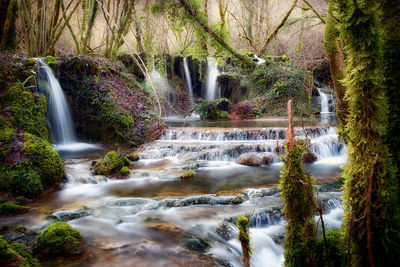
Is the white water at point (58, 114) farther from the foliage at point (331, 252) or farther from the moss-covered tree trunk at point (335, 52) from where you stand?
the foliage at point (331, 252)

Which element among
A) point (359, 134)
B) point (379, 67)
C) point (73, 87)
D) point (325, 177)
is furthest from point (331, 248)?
point (73, 87)

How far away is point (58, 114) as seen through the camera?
10.8 meters

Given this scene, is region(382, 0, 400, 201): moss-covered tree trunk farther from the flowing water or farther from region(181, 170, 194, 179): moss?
region(181, 170, 194, 179): moss

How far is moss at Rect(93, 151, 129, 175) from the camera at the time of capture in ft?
22.9

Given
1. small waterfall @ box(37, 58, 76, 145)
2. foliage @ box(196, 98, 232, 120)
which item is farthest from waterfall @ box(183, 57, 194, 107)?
small waterfall @ box(37, 58, 76, 145)

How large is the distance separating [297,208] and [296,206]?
0.01 metres

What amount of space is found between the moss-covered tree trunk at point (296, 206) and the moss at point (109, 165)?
20.6ft

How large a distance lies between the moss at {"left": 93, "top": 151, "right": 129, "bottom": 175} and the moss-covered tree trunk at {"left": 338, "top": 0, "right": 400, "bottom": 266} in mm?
6706

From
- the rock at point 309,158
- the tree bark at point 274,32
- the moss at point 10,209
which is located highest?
the tree bark at point 274,32

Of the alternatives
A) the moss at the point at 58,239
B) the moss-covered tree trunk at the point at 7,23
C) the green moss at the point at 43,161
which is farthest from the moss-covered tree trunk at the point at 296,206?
the moss-covered tree trunk at the point at 7,23

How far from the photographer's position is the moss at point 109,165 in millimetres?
6988

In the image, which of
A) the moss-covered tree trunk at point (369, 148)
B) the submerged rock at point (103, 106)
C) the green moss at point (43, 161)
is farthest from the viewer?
the submerged rock at point (103, 106)

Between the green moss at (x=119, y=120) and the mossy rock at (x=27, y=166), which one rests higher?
the green moss at (x=119, y=120)

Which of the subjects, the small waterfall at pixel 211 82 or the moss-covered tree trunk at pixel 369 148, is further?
the small waterfall at pixel 211 82
